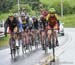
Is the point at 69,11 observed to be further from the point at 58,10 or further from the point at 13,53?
the point at 13,53

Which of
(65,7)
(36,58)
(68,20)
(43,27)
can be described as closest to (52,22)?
(36,58)

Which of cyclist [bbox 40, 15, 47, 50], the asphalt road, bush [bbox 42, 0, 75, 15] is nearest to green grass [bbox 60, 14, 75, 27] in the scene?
bush [bbox 42, 0, 75, 15]

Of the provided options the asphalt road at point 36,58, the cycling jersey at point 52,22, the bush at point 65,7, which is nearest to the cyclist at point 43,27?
the asphalt road at point 36,58

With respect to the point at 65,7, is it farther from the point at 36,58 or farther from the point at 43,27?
the point at 36,58

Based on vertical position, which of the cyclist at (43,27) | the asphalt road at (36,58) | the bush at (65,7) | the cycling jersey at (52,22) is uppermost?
the cycling jersey at (52,22)

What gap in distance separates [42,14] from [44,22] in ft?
1.73

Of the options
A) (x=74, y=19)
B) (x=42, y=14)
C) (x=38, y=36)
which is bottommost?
(x=74, y=19)

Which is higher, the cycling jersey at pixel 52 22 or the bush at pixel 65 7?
the cycling jersey at pixel 52 22

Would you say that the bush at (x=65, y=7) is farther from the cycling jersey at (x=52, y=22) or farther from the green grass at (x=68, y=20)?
the cycling jersey at (x=52, y=22)

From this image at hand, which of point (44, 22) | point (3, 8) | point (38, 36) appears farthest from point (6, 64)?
point (3, 8)

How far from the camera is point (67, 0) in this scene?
113m

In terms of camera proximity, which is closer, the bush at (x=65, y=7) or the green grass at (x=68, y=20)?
the green grass at (x=68, y=20)

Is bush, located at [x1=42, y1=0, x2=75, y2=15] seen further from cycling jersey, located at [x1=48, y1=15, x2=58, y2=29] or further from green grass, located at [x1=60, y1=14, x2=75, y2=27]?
cycling jersey, located at [x1=48, y1=15, x2=58, y2=29]

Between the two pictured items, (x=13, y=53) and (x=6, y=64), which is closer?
(x=6, y=64)
